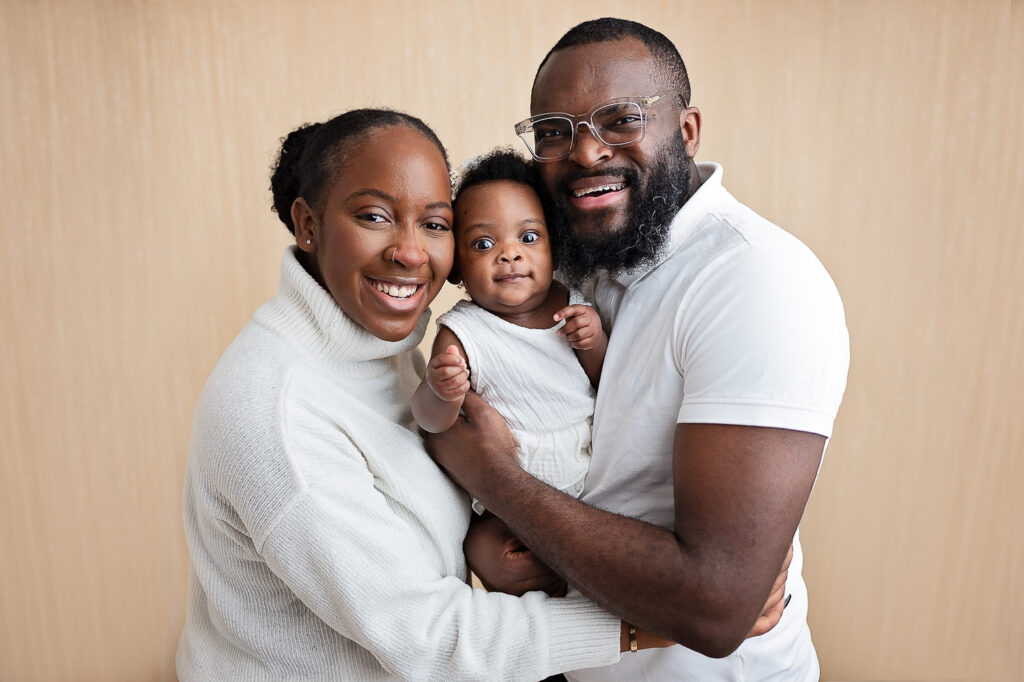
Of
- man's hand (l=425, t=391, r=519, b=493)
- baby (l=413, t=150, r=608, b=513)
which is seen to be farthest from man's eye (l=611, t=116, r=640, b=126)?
man's hand (l=425, t=391, r=519, b=493)

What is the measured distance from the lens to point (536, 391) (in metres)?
1.85

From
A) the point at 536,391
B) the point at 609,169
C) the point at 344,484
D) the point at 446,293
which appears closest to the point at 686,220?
the point at 609,169

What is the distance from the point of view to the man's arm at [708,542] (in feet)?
4.78

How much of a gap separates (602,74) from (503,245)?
17.0 inches

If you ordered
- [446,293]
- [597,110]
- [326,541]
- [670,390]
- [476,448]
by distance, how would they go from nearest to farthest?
1. [326,541]
2. [670,390]
3. [476,448]
4. [597,110]
5. [446,293]

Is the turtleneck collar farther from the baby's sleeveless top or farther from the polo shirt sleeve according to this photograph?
the polo shirt sleeve

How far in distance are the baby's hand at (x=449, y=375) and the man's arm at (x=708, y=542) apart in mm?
364

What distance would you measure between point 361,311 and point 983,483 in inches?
109

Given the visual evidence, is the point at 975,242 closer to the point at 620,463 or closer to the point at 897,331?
the point at 897,331

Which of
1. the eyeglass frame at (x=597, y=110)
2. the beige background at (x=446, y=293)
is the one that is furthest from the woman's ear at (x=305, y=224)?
the beige background at (x=446, y=293)

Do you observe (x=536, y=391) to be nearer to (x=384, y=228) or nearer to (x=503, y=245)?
(x=503, y=245)

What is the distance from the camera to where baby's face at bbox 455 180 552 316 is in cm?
189

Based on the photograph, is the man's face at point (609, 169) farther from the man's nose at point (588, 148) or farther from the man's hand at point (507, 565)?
the man's hand at point (507, 565)

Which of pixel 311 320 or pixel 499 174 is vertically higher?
pixel 499 174
